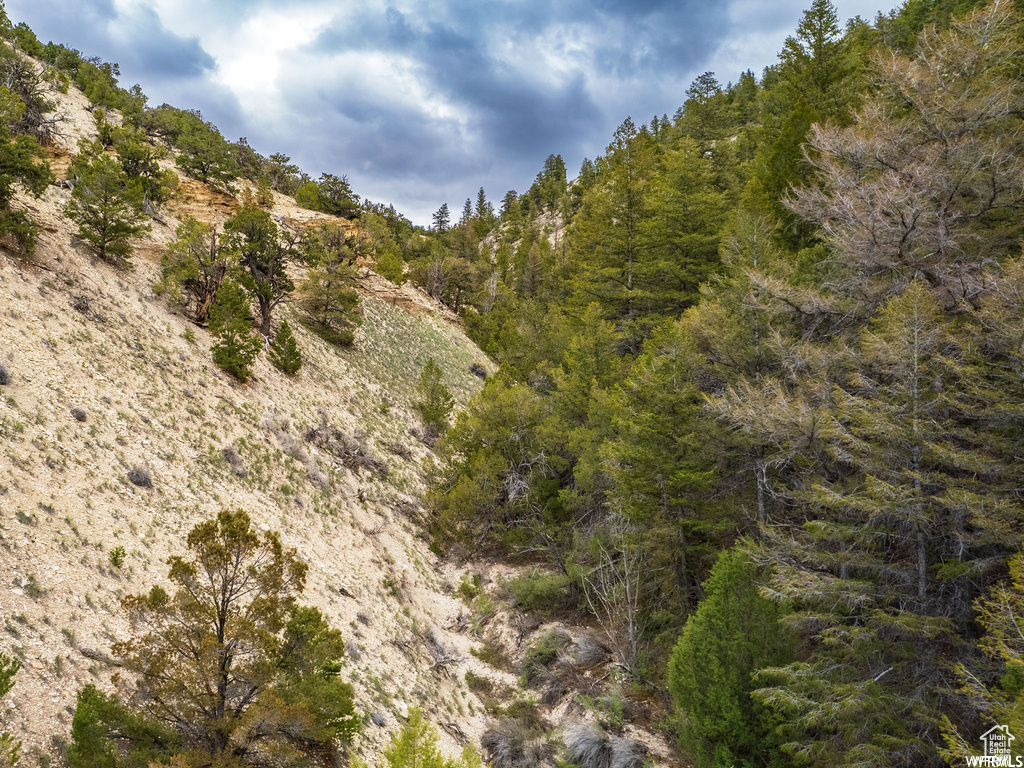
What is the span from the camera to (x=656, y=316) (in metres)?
23.4

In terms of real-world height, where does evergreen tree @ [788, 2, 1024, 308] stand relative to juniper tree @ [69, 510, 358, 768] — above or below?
above

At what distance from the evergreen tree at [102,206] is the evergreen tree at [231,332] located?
3580 mm

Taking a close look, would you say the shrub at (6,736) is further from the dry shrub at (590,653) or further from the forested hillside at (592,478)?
the dry shrub at (590,653)

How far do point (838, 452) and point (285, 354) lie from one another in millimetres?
22843

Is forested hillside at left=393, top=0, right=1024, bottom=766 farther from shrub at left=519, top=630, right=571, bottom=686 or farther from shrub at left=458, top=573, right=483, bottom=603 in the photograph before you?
shrub at left=458, top=573, right=483, bottom=603

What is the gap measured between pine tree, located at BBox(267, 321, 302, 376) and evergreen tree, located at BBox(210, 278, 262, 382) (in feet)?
9.93

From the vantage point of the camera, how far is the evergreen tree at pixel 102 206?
1762 centimetres

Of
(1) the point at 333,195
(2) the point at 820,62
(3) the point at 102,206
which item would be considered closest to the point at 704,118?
(2) the point at 820,62

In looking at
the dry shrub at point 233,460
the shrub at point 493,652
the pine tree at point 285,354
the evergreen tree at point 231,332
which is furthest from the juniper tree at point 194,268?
the shrub at point 493,652

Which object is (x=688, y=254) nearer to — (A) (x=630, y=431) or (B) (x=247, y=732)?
(A) (x=630, y=431)

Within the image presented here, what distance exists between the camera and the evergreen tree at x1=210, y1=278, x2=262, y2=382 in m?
19.6

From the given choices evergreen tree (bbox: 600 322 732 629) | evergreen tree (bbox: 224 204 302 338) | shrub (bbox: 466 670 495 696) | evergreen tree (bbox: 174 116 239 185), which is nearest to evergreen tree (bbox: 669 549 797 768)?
evergreen tree (bbox: 600 322 732 629)

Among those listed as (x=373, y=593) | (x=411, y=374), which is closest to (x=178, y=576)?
(x=373, y=593)

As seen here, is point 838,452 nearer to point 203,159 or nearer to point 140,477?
point 140,477
